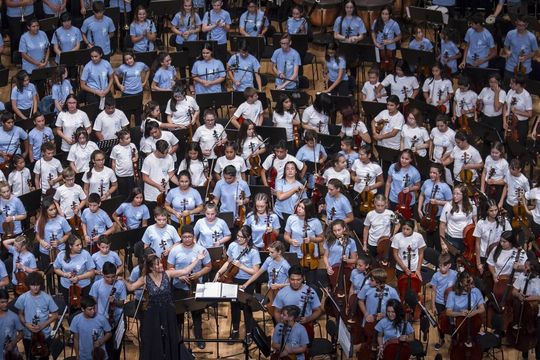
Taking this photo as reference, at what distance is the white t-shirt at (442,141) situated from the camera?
48.4ft

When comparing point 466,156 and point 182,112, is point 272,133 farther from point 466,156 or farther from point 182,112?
point 466,156

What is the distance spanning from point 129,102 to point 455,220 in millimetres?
4418

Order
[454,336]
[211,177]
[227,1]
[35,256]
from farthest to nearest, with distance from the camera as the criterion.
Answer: [227,1] < [211,177] < [35,256] < [454,336]

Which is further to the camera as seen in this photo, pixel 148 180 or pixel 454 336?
pixel 148 180

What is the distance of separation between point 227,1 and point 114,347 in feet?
29.1

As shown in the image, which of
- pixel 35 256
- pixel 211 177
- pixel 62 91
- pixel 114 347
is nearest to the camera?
pixel 114 347

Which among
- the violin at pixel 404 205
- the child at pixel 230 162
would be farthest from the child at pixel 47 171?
the violin at pixel 404 205

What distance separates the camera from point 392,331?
472 inches

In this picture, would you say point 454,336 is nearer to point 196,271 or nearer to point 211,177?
point 196,271

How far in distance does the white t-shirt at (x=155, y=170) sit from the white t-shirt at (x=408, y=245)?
2794 millimetres

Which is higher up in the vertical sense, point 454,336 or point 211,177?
point 211,177

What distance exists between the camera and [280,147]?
14.2 m

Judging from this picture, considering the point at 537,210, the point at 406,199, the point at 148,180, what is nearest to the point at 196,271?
the point at 148,180

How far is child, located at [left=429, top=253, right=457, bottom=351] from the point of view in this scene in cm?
1268
